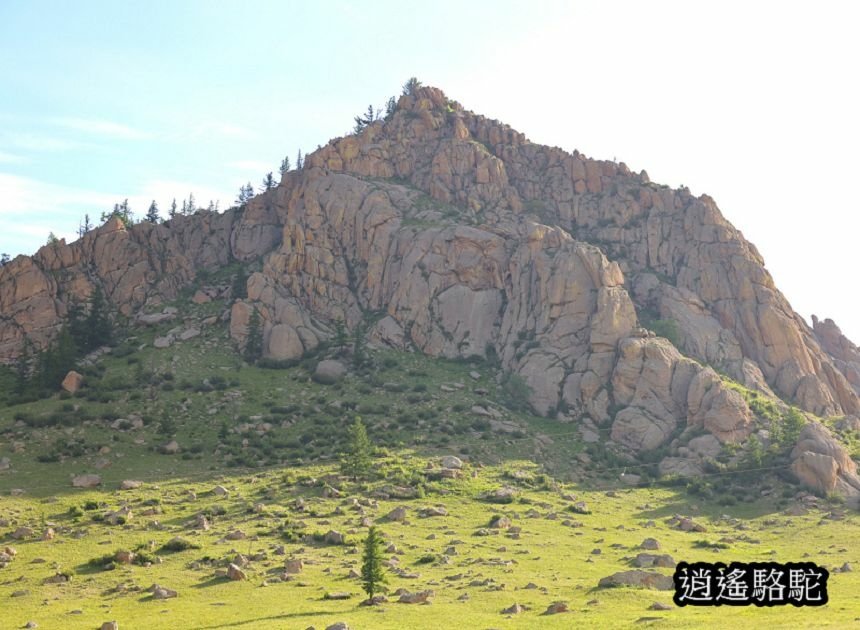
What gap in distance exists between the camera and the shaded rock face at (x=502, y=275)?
328ft

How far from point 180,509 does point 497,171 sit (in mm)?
90801

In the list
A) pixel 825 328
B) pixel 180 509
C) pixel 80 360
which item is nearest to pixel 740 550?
pixel 180 509

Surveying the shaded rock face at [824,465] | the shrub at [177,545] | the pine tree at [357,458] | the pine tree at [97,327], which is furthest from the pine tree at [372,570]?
the pine tree at [97,327]

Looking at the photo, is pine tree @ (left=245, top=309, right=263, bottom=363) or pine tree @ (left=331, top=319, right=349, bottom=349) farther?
pine tree @ (left=331, top=319, right=349, bottom=349)

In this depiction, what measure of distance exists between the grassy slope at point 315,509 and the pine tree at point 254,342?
246 cm

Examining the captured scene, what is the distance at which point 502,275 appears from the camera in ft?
382

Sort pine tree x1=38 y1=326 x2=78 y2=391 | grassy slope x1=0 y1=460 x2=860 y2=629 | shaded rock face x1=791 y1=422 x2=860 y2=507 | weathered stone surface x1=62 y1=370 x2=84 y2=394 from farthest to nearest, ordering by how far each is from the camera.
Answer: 1. pine tree x1=38 y1=326 x2=78 y2=391
2. weathered stone surface x1=62 y1=370 x2=84 y2=394
3. shaded rock face x1=791 y1=422 x2=860 y2=507
4. grassy slope x1=0 y1=460 x2=860 y2=629

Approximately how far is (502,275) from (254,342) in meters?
39.3

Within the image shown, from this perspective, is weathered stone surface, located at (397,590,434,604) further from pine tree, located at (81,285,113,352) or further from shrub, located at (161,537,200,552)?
pine tree, located at (81,285,113,352)

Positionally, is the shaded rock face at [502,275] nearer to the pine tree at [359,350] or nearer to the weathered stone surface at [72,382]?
the pine tree at [359,350]

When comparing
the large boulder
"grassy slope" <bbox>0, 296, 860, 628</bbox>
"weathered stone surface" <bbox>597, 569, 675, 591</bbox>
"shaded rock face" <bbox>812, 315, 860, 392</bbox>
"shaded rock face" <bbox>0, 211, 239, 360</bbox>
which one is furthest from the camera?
"shaded rock face" <bbox>812, 315, 860, 392</bbox>

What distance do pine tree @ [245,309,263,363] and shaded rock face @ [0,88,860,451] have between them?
1697mm

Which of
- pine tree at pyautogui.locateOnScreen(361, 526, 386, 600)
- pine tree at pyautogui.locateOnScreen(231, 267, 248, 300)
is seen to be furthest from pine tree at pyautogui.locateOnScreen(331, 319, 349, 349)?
pine tree at pyautogui.locateOnScreen(361, 526, 386, 600)

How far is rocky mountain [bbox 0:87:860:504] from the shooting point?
98.1m
